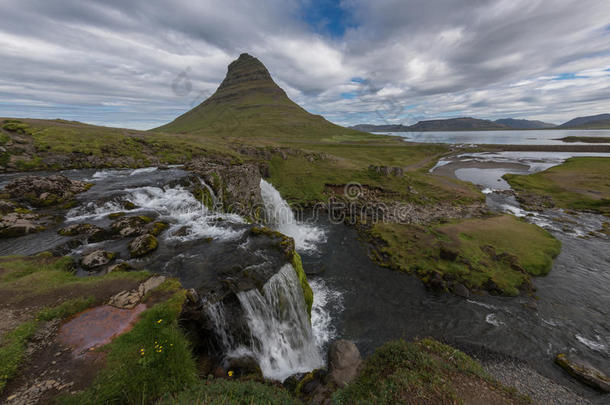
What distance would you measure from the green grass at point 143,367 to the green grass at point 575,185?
76.0m

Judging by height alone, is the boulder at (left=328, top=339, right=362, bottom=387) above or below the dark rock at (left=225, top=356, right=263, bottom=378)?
below

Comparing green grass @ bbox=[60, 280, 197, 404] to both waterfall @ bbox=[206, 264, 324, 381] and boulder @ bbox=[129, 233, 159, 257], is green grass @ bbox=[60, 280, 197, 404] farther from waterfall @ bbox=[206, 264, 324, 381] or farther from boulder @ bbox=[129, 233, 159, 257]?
boulder @ bbox=[129, 233, 159, 257]

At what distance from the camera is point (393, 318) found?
20141 mm

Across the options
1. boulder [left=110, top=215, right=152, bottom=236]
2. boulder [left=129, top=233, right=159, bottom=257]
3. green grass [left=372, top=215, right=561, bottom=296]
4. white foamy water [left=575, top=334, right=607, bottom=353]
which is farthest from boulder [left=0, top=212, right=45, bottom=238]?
white foamy water [left=575, top=334, right=607, bottom=353]

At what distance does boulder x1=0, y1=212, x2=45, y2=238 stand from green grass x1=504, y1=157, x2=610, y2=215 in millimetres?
86423

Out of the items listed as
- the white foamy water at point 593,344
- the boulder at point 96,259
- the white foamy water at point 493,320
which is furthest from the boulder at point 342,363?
the white foamy water at point 593,344

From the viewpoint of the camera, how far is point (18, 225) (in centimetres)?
1667

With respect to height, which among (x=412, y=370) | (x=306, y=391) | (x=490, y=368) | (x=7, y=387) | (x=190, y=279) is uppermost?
(x=7, y=387)

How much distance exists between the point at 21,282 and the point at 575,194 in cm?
9506

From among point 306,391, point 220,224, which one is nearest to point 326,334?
point 306,391

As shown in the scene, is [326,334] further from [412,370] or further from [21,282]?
[21,282]

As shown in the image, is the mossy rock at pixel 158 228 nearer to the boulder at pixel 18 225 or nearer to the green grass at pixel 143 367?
the boulder at pixel 18 225

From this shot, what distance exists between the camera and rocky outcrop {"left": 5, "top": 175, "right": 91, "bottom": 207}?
66.8 feet

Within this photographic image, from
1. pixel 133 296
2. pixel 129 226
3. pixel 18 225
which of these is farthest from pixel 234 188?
pixel 133 296
